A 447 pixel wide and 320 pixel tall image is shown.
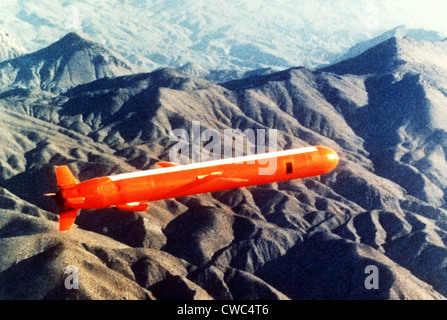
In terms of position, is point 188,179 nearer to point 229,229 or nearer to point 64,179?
point 64,179

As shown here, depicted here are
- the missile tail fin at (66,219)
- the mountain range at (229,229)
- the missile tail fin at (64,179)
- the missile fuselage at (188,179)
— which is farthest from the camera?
the mountain range at (229,229)

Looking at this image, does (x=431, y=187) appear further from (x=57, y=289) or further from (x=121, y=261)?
(x=57, y=289)

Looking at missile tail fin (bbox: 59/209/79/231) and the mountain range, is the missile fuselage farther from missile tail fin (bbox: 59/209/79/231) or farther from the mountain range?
the mountain range

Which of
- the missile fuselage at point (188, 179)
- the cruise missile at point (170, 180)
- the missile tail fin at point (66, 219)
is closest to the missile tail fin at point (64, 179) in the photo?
the cruise missile at point (170, 180)

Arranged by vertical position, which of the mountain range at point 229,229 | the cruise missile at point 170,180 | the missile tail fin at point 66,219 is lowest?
the mountain range at point 229,229

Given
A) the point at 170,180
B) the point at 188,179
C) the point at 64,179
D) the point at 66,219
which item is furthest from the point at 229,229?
the point at 64,179

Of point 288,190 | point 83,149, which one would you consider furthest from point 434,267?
point 83,149

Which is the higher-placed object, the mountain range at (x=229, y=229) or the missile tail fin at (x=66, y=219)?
the missile tail fin at (x=66, y=219)

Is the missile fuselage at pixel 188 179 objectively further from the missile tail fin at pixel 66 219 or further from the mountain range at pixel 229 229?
the mountain range at pixel 229 229
